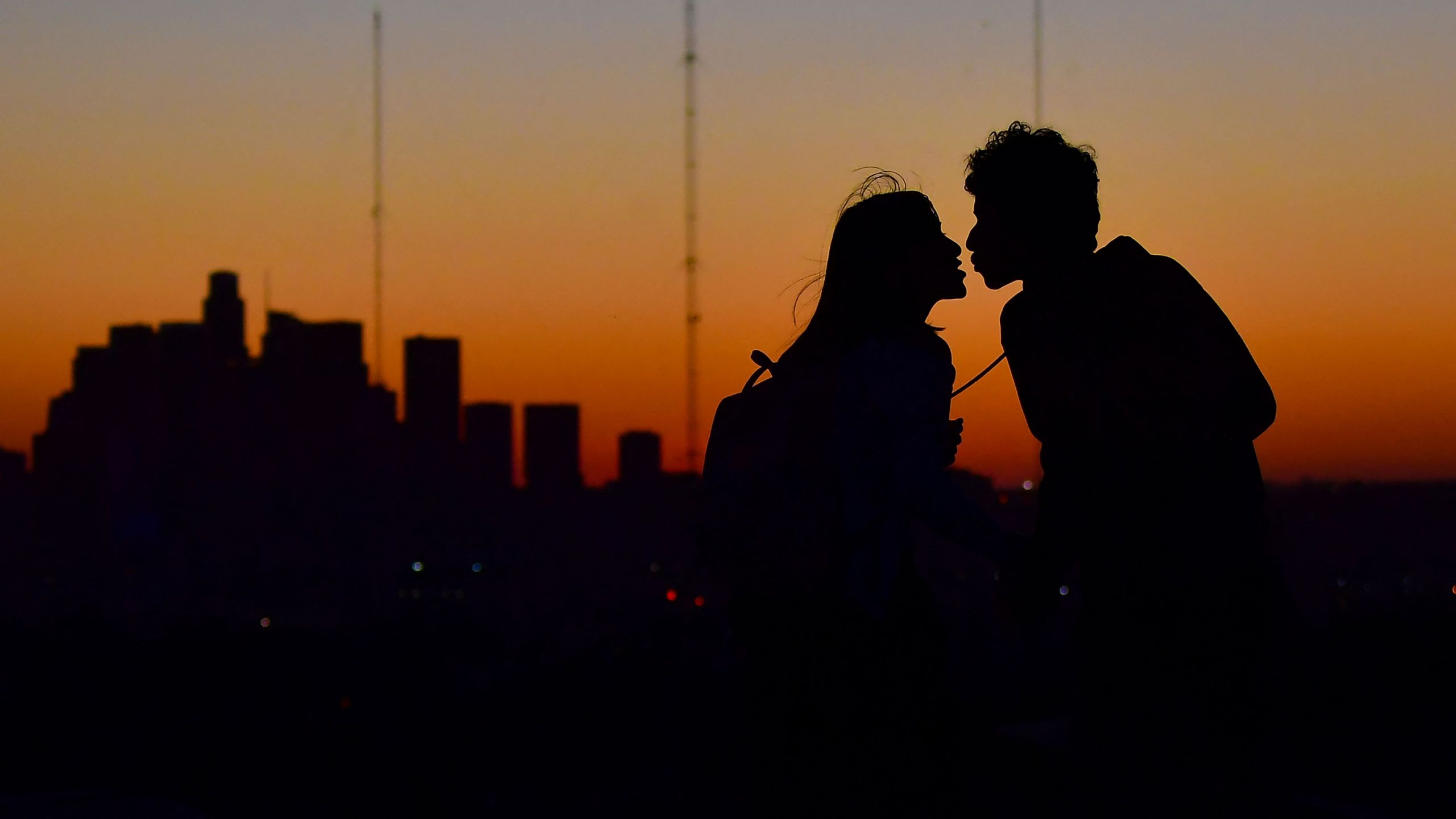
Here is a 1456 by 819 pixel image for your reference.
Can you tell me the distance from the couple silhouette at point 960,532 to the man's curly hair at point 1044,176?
0.15 m

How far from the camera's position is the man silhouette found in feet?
9.18

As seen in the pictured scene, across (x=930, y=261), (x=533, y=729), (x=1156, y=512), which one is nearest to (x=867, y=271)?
(x=930, y=261)

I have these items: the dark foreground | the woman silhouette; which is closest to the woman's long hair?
the woman silhouette

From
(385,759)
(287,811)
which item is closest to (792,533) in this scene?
(287,811)

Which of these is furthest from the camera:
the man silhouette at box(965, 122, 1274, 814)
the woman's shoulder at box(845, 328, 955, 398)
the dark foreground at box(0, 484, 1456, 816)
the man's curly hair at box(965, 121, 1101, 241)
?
the dark foreground at box(0, 484, 1456, 816)

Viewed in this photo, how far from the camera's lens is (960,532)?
2715mm

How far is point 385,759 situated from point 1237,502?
717cm

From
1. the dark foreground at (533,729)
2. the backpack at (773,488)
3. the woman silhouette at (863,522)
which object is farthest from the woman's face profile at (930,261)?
the dark foreground at (533,729)

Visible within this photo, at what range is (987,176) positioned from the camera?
3.11 metres

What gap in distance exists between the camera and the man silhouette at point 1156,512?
2.80 meters

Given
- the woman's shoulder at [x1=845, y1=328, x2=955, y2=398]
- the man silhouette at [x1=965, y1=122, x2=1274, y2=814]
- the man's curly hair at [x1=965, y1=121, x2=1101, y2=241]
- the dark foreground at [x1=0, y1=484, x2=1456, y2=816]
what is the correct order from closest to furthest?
the woman's shoulder at [x1=845, y1=328, x2=955, y2=398] → the man silhouette at [x1=965, y1=122, x2=1274, y2=814] → the man's curly hair at [x1=965, y1=121, x2=1101, y2=241] → the dark foreground at [x1=0, y1=484, x2=1456, y2=816]

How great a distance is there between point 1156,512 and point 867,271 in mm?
686

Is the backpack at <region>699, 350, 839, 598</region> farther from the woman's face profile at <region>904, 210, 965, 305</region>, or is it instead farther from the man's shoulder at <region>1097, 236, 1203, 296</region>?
the man's shoulder at <region>1097, 236, 1203, 296</region>

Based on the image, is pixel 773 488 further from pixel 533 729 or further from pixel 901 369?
pixel 533 729
